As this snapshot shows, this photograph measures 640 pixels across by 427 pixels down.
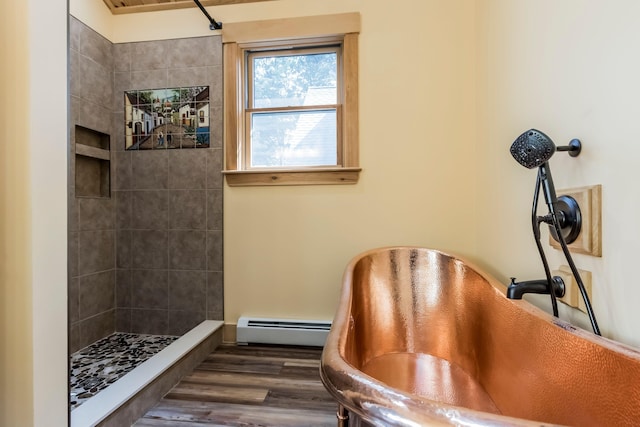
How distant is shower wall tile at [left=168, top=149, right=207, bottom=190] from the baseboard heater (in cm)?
106

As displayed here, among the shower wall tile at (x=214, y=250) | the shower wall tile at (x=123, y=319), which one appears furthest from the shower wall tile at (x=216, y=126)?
the shower wall tile at (x=123, y=319)

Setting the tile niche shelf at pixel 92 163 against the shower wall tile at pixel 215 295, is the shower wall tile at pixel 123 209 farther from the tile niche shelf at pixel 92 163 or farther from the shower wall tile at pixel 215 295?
the shower wall tile at pixel 215 295

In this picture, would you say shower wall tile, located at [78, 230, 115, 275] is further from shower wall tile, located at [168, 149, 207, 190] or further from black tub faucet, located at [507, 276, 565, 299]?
black tub faucet, located at [507, 276, 565, 299]

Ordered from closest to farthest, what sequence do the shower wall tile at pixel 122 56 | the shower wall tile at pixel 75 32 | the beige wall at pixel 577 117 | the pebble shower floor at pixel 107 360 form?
the beige wall at pixel 577 117 → the pebble shower floor at pixel 107 360 → the shower wall tile at pixel 75 32 → the shower wall tile at pixel 122 56

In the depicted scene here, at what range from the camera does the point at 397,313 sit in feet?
5.25

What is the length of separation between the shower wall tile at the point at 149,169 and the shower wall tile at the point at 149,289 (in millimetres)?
659

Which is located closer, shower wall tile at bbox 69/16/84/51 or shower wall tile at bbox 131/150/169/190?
shower wall tile at bbox 69/16/84/51

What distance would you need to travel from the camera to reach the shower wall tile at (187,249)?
2.19 m

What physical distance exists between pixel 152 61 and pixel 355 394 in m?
2.63

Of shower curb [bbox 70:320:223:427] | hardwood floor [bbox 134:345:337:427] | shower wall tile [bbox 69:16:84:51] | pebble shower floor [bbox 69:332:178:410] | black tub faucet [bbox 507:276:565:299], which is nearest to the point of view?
black tub faucet [bbox 507:276:565:299]

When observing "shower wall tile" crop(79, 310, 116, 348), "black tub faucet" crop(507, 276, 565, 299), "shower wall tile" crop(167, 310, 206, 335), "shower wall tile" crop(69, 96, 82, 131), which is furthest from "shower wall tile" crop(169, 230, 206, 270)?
"black tub faucet" crop(507, 276, 565, 299)

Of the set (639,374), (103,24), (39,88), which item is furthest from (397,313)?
(103,24)

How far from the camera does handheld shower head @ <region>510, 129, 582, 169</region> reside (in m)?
0.87

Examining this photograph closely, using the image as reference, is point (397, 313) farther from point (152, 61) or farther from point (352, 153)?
point (152, 61)
